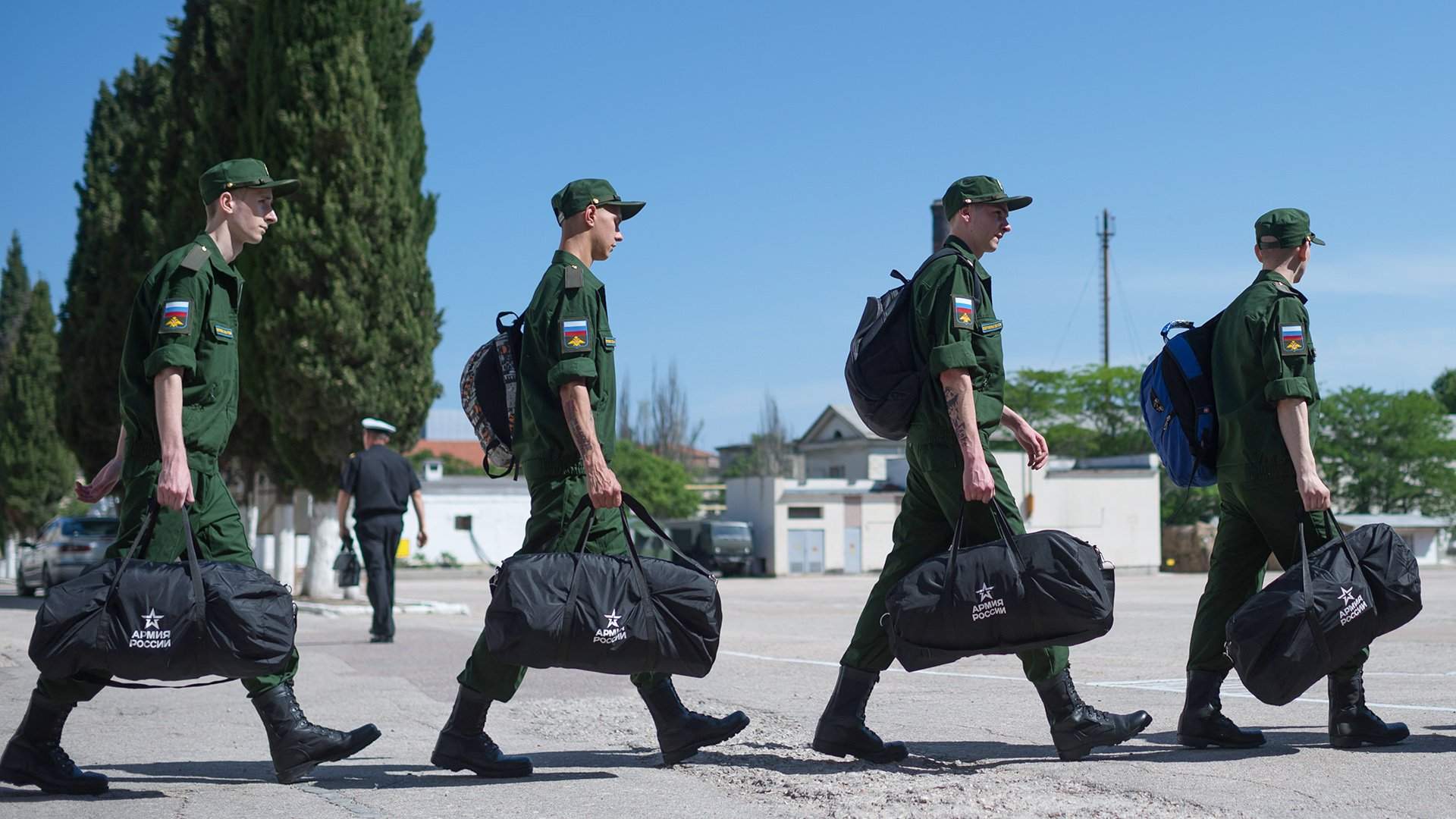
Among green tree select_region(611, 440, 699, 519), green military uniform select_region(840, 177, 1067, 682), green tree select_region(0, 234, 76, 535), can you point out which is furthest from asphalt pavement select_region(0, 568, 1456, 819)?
green tree select_region(611, 440, 699, 519)

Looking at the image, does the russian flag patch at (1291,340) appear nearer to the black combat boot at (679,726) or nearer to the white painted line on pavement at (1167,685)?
the white painted line on pavement at (1167,685)

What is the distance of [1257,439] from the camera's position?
5.73 meters

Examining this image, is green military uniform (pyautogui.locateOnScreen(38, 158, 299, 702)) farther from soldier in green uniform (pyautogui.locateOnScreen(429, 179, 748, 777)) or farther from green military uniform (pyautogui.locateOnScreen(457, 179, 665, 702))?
green military uniform (pyautogui.locateOnScreen(457, 179, 665, 702))

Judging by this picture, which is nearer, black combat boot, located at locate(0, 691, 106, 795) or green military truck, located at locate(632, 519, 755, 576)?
black combat boot, located at locate(0, 691, 106, 795)

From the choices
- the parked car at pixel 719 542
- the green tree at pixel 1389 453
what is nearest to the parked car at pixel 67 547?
the parked car at pixel 719 542

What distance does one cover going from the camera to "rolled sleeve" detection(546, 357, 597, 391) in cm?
507

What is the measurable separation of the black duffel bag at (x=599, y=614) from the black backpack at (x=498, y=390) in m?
0.51

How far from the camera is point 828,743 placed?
5398mm

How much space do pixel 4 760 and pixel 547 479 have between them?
2000 mm

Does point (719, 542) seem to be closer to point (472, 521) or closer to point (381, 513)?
point (472, 521)

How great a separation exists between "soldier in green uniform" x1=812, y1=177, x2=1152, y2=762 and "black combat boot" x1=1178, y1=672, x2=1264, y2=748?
0.90 ft

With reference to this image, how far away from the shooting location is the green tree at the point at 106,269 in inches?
1000

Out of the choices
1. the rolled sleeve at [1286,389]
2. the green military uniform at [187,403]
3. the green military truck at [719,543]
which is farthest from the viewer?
the green military truck at [719,543]

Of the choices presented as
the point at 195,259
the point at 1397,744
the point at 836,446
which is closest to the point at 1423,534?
the point at 836,446
